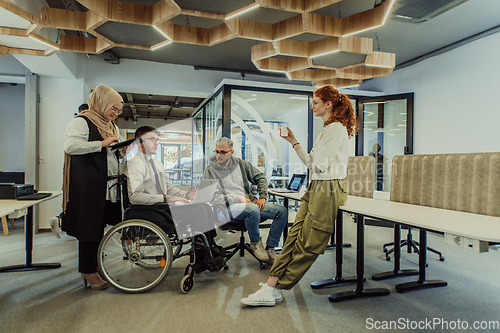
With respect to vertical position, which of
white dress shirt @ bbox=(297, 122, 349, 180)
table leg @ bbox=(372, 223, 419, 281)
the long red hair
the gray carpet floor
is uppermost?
the long red hair

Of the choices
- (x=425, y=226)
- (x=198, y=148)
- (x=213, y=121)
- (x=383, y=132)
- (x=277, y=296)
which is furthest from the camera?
(x=198, y=148)

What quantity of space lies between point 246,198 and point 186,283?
38.3 inches

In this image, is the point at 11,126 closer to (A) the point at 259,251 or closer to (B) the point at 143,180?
(B) the point at 143,180

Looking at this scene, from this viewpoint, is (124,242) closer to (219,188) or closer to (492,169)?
(219,188)

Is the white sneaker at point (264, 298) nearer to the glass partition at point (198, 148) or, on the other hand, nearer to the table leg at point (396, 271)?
the table leg at point (396, 271)

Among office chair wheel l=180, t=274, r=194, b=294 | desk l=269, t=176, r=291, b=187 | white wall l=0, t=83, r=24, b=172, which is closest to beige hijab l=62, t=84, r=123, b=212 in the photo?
office chair wheel l=180, t=274, r=194, b=294

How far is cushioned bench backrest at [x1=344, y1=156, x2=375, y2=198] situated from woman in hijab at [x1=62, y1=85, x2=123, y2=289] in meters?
2.35

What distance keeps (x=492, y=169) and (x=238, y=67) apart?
5145 mm

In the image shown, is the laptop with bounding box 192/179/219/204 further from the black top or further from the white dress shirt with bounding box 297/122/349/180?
the white dress shirt with bounding box 297/122/349/180

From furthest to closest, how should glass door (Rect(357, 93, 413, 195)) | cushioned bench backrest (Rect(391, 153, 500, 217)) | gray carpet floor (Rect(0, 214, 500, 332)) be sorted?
glass door (Rect(357, 93, 413, 195)) → cushioned bench backrest (Rect(391, 153, 500, 217)) → gray carpet floor (Rect(0, 214, 500, 332))

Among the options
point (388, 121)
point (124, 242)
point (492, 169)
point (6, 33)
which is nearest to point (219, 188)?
point (124, 242)

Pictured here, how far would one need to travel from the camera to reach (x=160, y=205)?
2266mm

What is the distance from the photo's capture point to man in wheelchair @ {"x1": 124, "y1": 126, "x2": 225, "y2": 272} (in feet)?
7.41

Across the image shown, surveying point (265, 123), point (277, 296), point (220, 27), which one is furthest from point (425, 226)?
point (265, 123)
